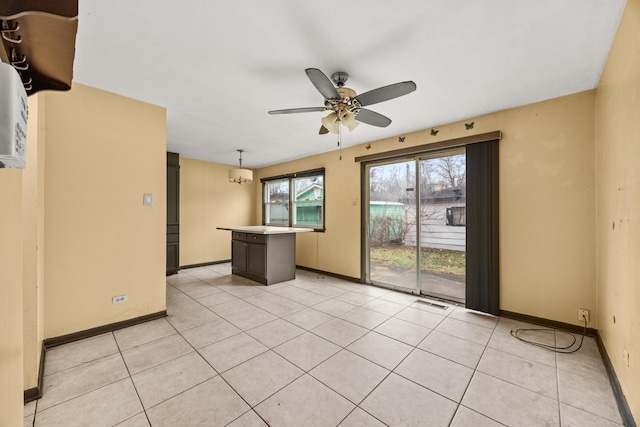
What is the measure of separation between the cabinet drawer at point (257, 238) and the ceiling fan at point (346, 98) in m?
2.62

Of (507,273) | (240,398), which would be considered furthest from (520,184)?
(240,398)

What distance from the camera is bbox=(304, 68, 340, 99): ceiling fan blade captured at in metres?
1.80

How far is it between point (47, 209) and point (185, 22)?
2.19 metres

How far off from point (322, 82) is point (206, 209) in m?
5.15

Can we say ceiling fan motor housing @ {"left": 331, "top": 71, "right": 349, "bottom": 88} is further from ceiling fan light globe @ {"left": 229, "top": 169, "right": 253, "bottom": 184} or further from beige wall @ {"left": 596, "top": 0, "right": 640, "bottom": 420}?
ceiling fan light globe @ {"left": 229, "top": 169, "right": 253, "bottom": 184}

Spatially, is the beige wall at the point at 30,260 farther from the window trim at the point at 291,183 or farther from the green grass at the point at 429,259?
the green grass at the point at 429,259

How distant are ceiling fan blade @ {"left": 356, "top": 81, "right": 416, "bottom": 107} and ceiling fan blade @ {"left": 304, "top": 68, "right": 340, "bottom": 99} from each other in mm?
242

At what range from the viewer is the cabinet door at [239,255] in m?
4.93

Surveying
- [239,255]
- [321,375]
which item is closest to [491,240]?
[321,375]

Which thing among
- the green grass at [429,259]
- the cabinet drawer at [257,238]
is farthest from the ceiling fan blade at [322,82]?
the cabinet drawer at [257,238]

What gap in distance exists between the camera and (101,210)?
2684 millimetres

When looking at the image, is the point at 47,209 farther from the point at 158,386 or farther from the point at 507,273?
the point at 507,273

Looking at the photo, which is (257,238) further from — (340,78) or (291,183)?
(340,78)

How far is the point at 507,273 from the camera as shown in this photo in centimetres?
313
